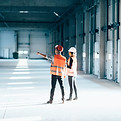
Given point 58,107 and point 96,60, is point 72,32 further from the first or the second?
point 58,107

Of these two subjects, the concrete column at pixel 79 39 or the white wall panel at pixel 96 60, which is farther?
the concrete column at pixel 79 39

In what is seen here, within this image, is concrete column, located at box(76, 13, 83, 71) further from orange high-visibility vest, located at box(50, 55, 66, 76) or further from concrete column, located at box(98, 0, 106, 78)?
orange high-visibility vest, located at box(50, 55, 66, 76)

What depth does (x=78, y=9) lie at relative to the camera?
920 inches

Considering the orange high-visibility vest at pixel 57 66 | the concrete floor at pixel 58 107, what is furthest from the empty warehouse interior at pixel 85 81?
the orange high-visibility vest at pixel 57 66

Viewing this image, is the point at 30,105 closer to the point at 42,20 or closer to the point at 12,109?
the point at 12,109

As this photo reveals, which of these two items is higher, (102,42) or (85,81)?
(102,42)

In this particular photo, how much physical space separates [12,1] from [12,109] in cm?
1482

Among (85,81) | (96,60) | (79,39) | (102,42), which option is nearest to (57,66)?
(85,81)

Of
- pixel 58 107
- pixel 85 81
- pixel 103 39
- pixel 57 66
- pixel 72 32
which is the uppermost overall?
pixel 72 32

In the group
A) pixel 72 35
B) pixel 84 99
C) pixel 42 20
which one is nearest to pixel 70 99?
pixel 84 99

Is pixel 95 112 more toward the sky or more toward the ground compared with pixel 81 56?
more toward the ground

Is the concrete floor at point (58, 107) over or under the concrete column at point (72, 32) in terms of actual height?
under

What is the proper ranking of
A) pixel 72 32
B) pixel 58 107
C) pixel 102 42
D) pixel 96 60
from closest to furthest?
pixel 58 107, pixel 102 42, pixel 96 60, pixel 72 32

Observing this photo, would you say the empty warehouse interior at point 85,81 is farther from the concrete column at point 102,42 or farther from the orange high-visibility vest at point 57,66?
the orange high-visibility vest at point 57,66
